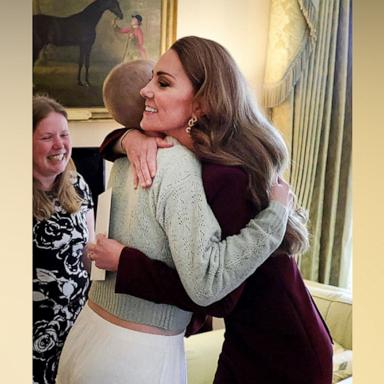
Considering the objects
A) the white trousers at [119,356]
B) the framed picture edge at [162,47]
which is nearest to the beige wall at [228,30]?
the framed picture edge at [162,47]

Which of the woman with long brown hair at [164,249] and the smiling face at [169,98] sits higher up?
the smiling face at [169,98]

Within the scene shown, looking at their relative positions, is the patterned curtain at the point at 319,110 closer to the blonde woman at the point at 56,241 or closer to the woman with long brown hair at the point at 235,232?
the woman with long brown hair at the point at 235,232

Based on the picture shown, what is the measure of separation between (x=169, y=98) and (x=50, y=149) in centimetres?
28

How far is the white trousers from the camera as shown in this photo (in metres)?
1.42

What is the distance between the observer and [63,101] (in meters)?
1.54

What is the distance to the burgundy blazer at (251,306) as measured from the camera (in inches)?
54.8

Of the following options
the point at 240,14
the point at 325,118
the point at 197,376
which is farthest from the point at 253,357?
the point at 240,14

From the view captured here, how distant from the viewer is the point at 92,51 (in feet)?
5.11

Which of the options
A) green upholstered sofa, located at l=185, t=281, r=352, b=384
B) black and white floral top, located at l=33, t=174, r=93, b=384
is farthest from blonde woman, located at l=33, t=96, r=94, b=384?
green upholstered sofa, located at l=185, t=281, r=352, b=384

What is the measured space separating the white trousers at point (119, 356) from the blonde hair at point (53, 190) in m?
0.24

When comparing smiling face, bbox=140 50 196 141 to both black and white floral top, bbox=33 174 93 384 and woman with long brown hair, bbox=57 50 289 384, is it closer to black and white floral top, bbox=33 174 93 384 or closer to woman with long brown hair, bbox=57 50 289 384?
woman with long brown hair, bbox=57 50 289 384

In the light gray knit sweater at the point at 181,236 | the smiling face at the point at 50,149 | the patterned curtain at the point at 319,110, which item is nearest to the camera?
the light gray knit sweater at the point at 181,236

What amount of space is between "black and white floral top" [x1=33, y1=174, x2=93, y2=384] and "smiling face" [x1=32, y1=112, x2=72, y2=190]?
6 centimetres
